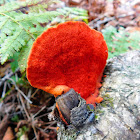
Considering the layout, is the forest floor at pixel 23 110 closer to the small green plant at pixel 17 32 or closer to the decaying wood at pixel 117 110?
the small green plant at pixel 17 32

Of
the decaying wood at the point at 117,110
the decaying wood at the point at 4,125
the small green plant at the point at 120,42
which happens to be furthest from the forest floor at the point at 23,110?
the small green plant at the point at 120,42

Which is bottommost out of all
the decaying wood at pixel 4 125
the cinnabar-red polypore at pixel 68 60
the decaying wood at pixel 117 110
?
the decaying wood at pixel 4 125

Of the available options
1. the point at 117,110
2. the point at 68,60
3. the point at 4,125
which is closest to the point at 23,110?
the point at 4,125

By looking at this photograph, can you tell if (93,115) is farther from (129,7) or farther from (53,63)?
(129,7)

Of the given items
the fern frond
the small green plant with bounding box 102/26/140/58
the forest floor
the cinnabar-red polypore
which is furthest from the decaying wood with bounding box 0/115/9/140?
the small green plant with bounding box 102/26/140/58

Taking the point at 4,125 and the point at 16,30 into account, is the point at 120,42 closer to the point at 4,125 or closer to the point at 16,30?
the point at 16,30

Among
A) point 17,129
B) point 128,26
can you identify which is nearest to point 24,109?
point 17,129
